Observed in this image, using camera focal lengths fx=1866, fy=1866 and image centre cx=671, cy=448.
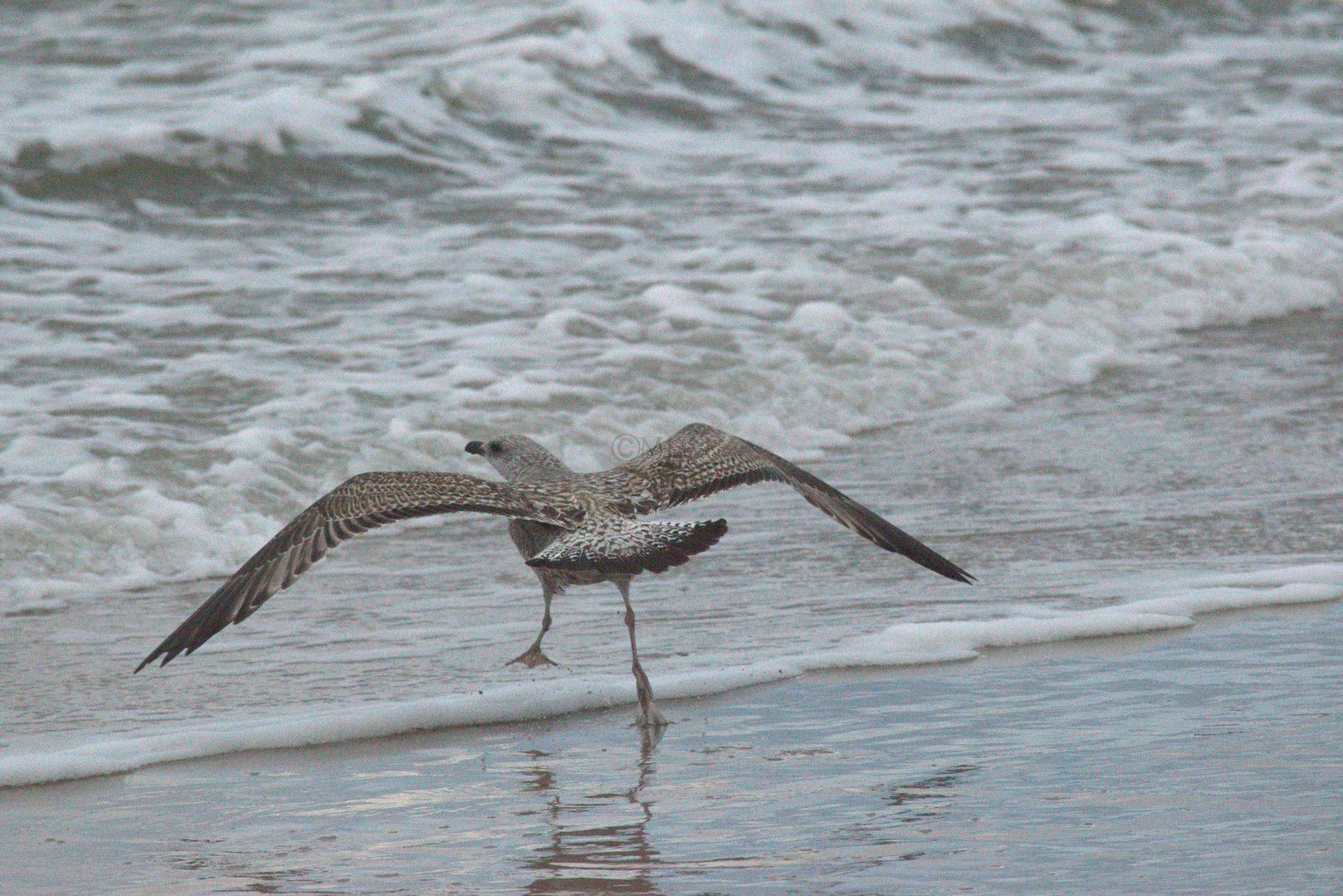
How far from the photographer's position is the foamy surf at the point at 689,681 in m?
4.40

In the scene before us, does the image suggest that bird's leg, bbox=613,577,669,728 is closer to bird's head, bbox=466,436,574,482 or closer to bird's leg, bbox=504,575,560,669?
bird's leg, bbox=504,575,560,669

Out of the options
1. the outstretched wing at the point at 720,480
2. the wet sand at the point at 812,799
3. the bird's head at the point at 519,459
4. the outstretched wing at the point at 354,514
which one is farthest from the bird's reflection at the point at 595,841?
the bird's head at the point at 519,459

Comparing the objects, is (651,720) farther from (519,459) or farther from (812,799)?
(519,459)

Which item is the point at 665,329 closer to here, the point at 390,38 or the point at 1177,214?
the point at 1177,214

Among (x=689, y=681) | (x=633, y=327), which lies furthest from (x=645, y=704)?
(x=633, y=327)

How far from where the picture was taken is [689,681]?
493 cm

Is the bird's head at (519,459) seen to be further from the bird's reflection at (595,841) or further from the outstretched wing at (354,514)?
the bird's reflection at (595,841)

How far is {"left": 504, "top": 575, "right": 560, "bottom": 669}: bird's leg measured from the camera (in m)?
4.94

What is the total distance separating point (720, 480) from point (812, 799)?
134 centimetres

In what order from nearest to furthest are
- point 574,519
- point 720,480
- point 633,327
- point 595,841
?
point 595,841 < point 574,519 < point 720,480 < point 633,327

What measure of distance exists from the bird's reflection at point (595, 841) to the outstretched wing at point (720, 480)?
955mm

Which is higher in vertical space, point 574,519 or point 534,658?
point 574,519

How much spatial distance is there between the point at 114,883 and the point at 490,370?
4.76m

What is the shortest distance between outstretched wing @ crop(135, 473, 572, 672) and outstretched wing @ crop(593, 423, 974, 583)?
0.29 metres
